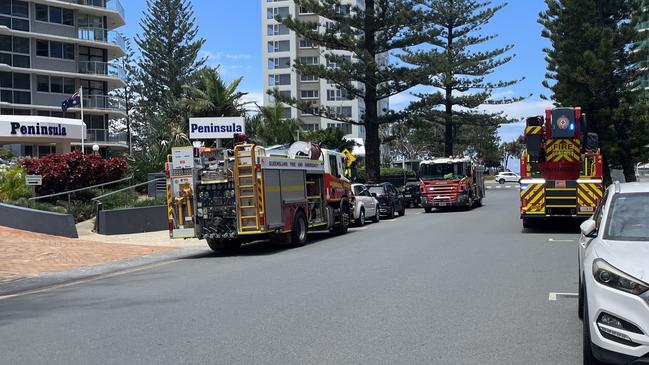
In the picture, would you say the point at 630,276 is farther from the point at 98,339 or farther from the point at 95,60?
the point at 95,60

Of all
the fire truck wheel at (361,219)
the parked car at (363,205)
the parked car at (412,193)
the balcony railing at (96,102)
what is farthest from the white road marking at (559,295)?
the balcony railing at (96,102)

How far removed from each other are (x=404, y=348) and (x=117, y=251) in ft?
41.0

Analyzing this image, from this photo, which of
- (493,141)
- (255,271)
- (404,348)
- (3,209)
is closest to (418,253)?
(255,271)

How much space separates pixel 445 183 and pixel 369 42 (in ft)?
34.1

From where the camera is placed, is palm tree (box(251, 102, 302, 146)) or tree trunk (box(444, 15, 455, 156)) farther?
tree trunk (box(444, 15, 455, 156))

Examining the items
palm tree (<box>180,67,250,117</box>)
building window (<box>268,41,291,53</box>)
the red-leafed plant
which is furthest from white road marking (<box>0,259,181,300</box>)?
building window (<box>268,41,291,53</box>)

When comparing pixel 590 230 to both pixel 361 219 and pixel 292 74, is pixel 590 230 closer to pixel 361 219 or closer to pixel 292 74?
pixel 361 219

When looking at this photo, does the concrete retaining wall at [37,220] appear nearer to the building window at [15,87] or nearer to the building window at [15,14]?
the building window at [15,87]

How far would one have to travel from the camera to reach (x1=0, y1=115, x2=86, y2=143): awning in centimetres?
2903

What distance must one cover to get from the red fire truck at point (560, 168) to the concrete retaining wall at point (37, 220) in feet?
44.3

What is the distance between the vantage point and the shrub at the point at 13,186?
22.0m

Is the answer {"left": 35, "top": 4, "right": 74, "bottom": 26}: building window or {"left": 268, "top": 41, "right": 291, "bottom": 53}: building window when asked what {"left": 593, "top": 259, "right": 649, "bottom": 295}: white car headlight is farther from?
{"left": 268, "top": 41, "right": 291, "bottom": 53}: building window

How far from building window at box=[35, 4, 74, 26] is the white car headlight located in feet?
163

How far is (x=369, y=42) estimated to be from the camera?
36625mm
